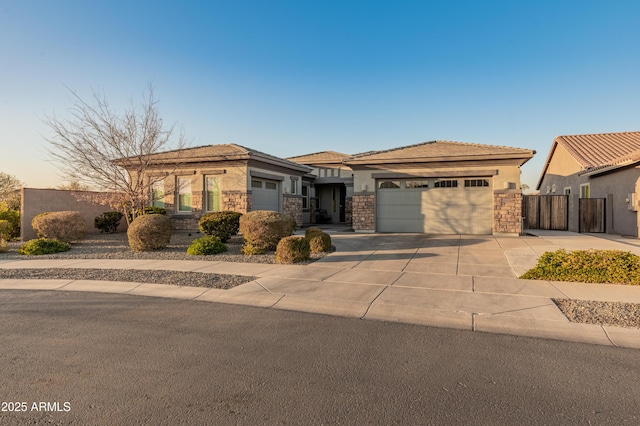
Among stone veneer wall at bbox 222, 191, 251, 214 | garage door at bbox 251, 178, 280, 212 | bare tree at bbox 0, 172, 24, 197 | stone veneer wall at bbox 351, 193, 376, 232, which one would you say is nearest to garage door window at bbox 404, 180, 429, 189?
stone veneer wall at bbox 351, 193, 376, 232

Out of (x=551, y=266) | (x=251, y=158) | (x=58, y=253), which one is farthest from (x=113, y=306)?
(x=251, y=158)

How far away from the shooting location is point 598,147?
2203 cm

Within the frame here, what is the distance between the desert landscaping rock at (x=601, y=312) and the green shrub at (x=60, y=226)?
50.8ft

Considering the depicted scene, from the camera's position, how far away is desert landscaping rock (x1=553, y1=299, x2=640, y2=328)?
196 inches

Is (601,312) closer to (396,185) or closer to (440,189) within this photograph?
(440,189)

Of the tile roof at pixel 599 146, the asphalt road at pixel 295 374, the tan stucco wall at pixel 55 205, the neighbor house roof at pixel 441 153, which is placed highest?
the tile roof at pixel 599 146

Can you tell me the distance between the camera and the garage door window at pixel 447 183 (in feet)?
54.1

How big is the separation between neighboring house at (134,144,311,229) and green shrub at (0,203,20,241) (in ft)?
18.0

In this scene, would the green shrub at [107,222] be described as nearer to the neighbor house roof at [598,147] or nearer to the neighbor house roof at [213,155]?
the neighbor house roof at [213,155]

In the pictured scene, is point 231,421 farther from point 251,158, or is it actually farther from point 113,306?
point 251,158

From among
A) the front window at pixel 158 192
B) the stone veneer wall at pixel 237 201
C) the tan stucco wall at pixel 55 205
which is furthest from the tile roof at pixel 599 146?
the tan stucco wall at pixel 55 205

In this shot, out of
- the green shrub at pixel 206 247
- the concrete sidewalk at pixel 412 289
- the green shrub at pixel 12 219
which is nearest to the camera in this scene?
the concrete sidewalk at pixel 412 289

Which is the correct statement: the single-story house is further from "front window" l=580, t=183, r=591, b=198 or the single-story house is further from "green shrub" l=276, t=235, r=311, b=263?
"front window" l=580, t=183, r=591, b=198

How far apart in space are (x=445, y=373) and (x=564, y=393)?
1.05 metres
